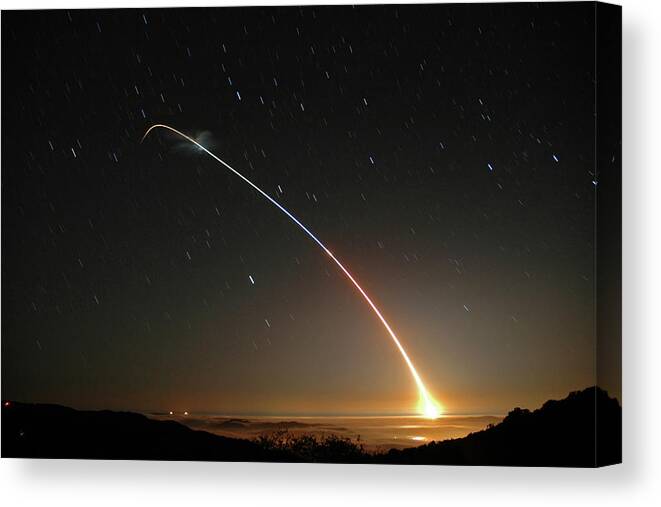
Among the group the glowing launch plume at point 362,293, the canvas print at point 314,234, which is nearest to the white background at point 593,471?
the canvas print at point 314,234

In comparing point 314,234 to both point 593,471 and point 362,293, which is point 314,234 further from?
point 593,471

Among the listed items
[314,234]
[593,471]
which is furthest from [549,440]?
[314,234]

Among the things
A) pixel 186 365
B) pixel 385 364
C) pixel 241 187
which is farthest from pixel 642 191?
pixel 186 365

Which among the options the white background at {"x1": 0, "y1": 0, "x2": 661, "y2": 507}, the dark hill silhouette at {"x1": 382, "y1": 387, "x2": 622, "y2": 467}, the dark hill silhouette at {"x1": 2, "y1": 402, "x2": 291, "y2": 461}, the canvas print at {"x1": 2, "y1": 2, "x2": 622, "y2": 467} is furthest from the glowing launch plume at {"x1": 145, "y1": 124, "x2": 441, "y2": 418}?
the dark hill silhouette at {"x1": 2, "y1": 402, "x2": 291, "y2": 461}

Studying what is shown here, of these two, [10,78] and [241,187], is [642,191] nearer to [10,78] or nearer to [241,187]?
[241,187]

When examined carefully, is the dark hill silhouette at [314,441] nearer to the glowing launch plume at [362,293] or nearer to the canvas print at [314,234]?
the canvas print at [314,234]

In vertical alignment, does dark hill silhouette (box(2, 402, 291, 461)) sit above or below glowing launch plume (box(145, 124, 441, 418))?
below

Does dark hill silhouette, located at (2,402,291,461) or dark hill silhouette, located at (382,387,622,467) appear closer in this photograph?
dark hill silhouette, located at (382,387,622,467)

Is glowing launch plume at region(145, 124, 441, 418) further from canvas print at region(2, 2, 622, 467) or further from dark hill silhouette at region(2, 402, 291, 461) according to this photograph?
dark hill silhouette at region(2, 402, 291, 461)
